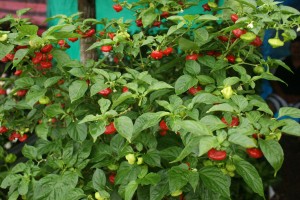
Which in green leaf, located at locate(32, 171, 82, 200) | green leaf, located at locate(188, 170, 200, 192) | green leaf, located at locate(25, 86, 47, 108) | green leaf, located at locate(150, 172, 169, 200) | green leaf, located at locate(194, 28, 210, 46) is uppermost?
green leaf, located at locate(194, 28, 210, 46)

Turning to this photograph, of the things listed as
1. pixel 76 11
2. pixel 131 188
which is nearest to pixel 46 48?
pixel 131 188

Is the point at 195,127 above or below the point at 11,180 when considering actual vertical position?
above

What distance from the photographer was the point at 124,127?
1239mm

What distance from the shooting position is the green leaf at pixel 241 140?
1030 millimetres

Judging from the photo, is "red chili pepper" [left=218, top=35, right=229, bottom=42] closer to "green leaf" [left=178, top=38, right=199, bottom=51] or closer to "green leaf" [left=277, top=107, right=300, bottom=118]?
"green leaf" [left=178, top=38, right=199, bottom=51]

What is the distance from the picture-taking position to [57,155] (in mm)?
1673

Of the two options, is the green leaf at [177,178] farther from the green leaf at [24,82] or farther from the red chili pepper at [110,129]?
the green leaf at [24,82]

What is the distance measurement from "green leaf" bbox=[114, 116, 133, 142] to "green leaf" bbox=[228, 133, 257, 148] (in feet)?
1.12

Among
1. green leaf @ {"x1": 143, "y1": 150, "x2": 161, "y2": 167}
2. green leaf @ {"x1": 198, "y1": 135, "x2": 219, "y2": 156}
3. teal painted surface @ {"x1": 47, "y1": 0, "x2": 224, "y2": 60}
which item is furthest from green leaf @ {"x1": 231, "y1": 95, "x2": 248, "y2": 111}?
teal painted surface @ {"x1": 47, "y1": 0, "x2": 224, "y2": 60}

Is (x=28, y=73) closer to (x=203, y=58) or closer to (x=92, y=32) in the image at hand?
(x=92, y=32)

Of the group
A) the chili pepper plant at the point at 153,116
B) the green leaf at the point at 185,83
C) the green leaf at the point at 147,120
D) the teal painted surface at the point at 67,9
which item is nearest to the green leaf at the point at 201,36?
the chili pepper plant at the point at 153,116

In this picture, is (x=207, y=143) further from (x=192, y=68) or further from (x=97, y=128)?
(x=192, y=68)

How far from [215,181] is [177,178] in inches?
5.3

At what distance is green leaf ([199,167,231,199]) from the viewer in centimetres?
120
